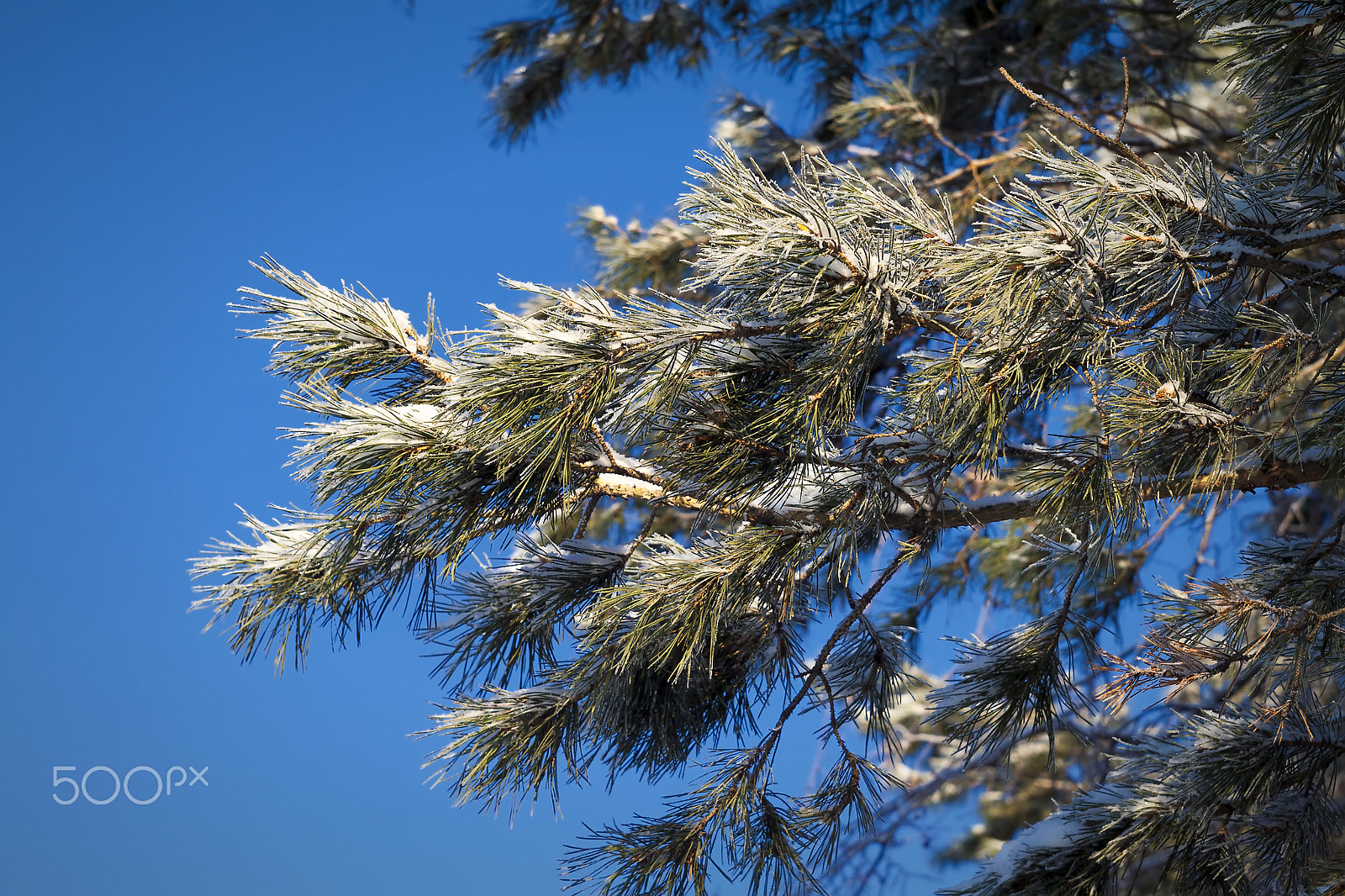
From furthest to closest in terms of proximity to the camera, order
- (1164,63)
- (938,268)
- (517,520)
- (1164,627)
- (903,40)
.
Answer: (903,40) < (1164,63) < (1164,627) < (517,520) < (938,268)

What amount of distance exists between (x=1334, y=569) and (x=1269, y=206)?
0.64 meters

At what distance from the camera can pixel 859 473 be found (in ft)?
4.78

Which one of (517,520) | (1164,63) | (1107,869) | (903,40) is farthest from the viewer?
(903,40)

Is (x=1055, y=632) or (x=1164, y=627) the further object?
(x=1055, y=632)

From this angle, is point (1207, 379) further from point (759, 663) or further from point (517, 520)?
point (517, 520)

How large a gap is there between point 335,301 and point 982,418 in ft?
3.11

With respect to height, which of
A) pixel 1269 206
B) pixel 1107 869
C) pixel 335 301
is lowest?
pixel 1107 869

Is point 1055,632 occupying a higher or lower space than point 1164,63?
lower

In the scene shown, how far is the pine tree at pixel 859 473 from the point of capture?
4.02ft

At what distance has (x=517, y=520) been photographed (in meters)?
1.38

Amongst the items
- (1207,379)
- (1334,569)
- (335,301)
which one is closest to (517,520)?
(335,301)

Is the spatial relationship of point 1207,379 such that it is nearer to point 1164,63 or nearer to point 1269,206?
point 1269,206

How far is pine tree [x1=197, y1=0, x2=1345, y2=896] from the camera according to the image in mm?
1225

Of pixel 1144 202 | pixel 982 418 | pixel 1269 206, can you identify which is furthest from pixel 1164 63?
pixel 982 418
